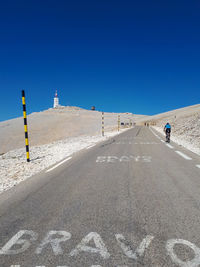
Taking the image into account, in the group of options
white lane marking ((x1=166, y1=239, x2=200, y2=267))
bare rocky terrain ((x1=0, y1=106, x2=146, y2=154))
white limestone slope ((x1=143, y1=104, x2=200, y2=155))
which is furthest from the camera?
bare rocky terrain ((x1=0, y1=106, x2=146, y2=154))

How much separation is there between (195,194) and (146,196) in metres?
1.03

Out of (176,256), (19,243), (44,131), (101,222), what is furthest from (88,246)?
(44,131)

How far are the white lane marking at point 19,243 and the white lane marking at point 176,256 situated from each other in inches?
62.9

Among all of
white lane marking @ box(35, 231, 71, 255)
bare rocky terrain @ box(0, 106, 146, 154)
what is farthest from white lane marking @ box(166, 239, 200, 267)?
bare rocky terrain @ box(0, 106, 146, 154)

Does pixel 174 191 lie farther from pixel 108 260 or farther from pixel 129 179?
pixel 108 260

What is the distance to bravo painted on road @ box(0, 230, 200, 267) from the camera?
1955mm

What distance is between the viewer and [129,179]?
4664mm

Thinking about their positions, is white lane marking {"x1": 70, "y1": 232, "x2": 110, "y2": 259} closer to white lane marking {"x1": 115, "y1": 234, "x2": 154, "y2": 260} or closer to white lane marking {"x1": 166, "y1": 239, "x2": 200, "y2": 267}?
white lane marking {"x1": 115, "y1": 234, "x2": 154, "y2": 260}

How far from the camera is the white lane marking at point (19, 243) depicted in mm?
2046

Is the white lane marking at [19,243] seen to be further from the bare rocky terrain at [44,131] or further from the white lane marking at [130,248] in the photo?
the bare rocky terrain at [44,131]

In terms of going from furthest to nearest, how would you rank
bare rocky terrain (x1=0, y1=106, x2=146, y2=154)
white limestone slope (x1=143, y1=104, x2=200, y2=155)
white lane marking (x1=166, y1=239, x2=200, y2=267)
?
bare rocky terrain (x1=0, y1=106, x2=146, y2=154) < white limestone slope (x1=143, y1=104, x2=200, y2=155) < white lane marking (x1=166, y1=239, x2=200, y2=267)

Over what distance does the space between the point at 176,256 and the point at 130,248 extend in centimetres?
48

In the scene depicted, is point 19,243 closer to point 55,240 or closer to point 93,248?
point 55,240

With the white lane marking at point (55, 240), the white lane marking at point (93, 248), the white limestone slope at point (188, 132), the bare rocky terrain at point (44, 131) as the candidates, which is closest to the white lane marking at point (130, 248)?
the white lane marking at point (93, 248)
